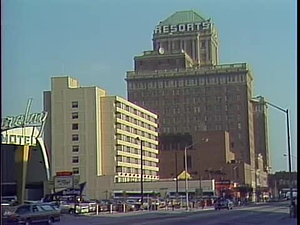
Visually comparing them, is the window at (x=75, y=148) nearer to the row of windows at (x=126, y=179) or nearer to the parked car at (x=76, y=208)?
the row of windows at (x=126, y=179)

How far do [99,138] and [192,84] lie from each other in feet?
67.7

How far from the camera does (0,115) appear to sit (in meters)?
4.18

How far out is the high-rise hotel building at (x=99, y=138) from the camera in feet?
193

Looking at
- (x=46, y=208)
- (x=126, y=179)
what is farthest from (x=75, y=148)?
(x=46, y=208)

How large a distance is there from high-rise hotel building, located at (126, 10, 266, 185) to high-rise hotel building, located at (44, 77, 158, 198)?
87.9 inches

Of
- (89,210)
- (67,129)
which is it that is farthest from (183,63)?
(67,129)

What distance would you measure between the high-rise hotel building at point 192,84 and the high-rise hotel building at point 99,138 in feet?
7.33

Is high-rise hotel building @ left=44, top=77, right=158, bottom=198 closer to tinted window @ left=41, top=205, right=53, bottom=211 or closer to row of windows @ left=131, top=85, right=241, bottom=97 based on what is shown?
row of windows @ left=131, top=85, right=241, bottom=97

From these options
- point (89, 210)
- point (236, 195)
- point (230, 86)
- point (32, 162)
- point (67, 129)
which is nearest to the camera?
point (230, 86)

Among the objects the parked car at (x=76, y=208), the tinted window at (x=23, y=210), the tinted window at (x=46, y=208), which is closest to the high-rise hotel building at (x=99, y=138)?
the parked car at (x=76, y=208)

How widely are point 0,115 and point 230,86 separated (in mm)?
35670

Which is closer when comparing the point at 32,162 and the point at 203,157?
the point at 32,162

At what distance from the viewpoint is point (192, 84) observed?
164 ft

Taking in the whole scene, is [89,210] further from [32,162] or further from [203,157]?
[203,157]
